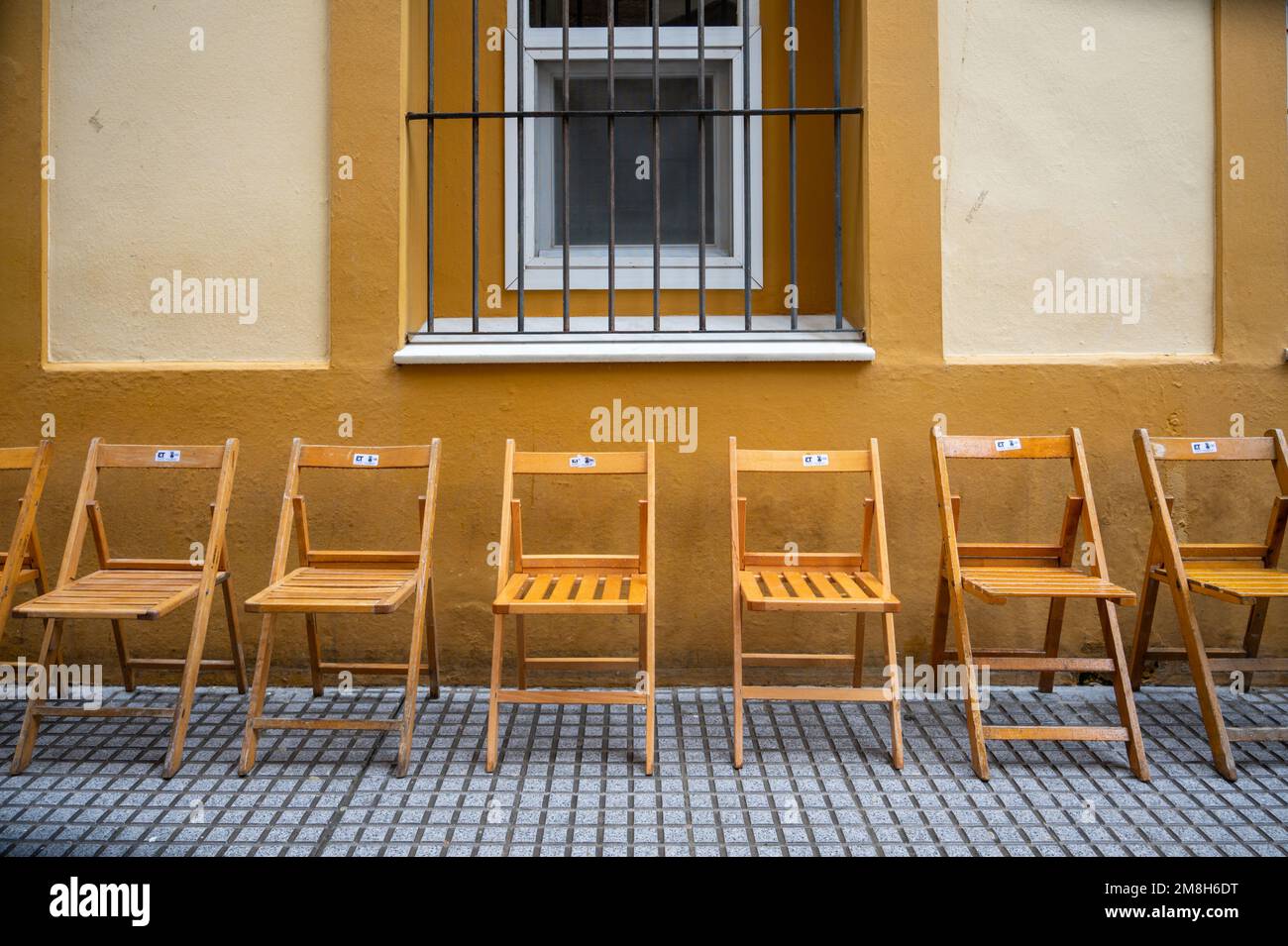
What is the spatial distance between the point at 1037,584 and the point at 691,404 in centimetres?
176

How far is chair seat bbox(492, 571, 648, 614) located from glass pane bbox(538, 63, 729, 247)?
234 centimetres

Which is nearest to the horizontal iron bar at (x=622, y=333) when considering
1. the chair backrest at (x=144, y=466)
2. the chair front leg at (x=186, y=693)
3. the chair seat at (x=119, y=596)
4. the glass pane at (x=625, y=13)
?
the chair backrest at (x=144, y=466)

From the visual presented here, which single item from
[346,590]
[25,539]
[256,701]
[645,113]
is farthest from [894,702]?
[25,539]

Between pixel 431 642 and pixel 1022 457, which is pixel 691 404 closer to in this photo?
pixel 1022 457

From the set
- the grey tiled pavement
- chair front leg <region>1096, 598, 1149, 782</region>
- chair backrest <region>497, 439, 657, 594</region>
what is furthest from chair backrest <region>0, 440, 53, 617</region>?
chair front leg <region>1096, 598, 1149, 782</region>

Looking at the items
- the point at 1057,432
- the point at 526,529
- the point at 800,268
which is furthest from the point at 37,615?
the point at 1057,432

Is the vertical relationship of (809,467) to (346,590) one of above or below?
above

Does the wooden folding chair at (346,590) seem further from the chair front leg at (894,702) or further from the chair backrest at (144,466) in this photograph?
the chair front leg at (894,702)

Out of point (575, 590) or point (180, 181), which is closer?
point (575, 590)

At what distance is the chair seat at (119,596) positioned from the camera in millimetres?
3408

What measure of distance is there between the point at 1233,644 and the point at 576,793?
3376 mm

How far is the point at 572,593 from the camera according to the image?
358cm

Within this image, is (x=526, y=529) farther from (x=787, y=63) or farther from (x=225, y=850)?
(x=787, y=63)

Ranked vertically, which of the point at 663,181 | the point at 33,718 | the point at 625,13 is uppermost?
the point at 625,13
